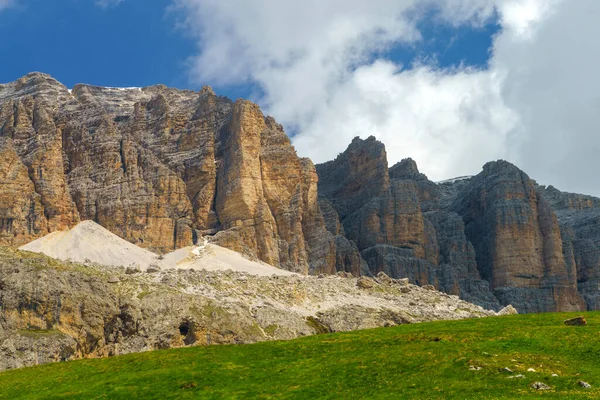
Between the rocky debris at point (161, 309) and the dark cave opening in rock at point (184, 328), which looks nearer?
the rocky debris at point (161, 309)

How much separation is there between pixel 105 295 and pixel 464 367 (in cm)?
7865

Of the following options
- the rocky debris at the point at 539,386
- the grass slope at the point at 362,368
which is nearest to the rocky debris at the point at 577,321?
the grass slope at the point at 362,368

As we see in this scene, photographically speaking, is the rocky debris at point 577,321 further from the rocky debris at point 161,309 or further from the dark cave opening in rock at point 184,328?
the dark cave opening in rock at point 184,328

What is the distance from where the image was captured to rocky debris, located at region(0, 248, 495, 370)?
10188 centimetres

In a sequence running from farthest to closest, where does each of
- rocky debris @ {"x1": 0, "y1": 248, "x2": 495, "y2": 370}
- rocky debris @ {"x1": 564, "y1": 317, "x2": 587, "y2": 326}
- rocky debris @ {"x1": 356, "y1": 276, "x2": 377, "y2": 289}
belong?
rocky debris @ {"x1": 356, "y1": 276, "x2": 377, "y2": 289}
rocky debris @ {"x1": 0, "y1": 248, "x2": 495, "y2": 370}
rocky debris @ {"x1": 564, "y1": 317, "x2": 587, "y2": 326}

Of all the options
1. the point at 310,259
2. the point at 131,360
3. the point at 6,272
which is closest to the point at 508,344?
the point at 131,360

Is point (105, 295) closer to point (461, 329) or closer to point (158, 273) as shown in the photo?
point (158, 273)

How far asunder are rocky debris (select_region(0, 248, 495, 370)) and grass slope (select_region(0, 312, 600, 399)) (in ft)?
127

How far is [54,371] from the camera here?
56469 mm

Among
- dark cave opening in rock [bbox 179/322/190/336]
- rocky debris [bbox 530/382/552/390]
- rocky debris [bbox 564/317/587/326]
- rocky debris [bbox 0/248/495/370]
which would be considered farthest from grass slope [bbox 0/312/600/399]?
dark cave opening in rock [bbox 179/322/190/336]

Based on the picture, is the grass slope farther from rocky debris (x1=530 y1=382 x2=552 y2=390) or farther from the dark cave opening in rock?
the dark cave opening in rock

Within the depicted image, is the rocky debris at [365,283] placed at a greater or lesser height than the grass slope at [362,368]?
greater

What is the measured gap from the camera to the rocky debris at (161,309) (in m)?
102

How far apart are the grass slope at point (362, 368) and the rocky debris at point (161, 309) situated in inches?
1527
